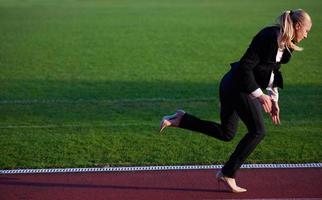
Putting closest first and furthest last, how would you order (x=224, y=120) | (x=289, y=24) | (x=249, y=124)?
(x=289, y=24), (x=249, y=124), (x=224, y=120)

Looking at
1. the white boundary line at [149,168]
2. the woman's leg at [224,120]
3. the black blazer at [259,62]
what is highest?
the black blazer at [259,62]

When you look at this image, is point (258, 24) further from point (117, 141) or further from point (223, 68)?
point (117, 141)

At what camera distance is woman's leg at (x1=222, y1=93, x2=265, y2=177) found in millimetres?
5535

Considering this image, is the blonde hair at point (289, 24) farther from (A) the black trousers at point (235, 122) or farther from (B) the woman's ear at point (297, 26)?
(A) the black trousers at point (235, 122)

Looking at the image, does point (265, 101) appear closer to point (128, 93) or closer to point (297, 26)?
point (297, 26)

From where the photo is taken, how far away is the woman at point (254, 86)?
5.21 metres

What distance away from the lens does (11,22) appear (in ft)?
93.1

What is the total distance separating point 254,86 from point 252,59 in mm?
281

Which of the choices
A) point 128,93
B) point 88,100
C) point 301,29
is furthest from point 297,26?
point 128,93

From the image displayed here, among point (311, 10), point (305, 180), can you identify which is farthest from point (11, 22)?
point (305, 180)

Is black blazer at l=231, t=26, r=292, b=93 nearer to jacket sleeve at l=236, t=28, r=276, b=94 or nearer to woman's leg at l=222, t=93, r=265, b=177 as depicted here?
jacket sleeve at l=236, t=28, r=276, b=94

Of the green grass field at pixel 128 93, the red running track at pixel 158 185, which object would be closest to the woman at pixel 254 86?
the red running track at pixel 158 185

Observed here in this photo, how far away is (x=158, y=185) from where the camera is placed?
623cm

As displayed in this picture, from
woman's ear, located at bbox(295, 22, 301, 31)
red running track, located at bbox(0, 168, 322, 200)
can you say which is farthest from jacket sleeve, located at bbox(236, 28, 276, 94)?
red running track, located at bbox(0, 168, 322, 200)
